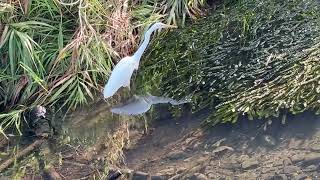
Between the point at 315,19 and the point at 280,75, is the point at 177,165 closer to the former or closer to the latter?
the point at 280,75

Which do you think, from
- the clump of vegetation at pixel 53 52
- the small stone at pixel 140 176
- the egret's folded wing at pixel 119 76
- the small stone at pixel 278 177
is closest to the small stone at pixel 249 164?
the small stone at pixel 278 177

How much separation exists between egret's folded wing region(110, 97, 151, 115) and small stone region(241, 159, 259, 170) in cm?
77

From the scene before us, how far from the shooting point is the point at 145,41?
355cm

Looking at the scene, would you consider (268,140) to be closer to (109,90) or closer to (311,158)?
(311,158)

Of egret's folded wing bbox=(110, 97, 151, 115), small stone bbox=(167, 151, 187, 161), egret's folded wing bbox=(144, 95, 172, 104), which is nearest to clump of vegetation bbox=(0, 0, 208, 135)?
egret's folded wing bbox=(110, 97, 151, 115)

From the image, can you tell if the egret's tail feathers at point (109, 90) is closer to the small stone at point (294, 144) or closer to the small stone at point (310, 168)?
the small stone at point (294, 144)

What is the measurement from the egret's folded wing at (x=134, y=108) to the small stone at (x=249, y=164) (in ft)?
2.53

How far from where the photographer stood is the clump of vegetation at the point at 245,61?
10.7ft

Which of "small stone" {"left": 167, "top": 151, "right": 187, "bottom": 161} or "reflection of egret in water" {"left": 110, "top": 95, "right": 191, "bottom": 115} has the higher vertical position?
"reflection of egret in water" {"left": 110, "top": 95, "right": 191, "bottom": 115}

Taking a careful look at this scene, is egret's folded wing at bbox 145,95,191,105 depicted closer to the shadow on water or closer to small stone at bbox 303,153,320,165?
the shadow on water

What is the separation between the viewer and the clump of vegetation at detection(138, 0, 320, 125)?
327cm

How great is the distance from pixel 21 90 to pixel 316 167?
1.83 m

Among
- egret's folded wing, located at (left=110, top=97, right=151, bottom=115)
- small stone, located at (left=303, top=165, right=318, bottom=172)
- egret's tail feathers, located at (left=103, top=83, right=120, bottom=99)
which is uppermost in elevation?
egret's tail feathers, located at (left=103, top=83, right=120, bottom=99)

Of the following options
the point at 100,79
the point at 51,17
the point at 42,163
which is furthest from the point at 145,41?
the point at 42,163
